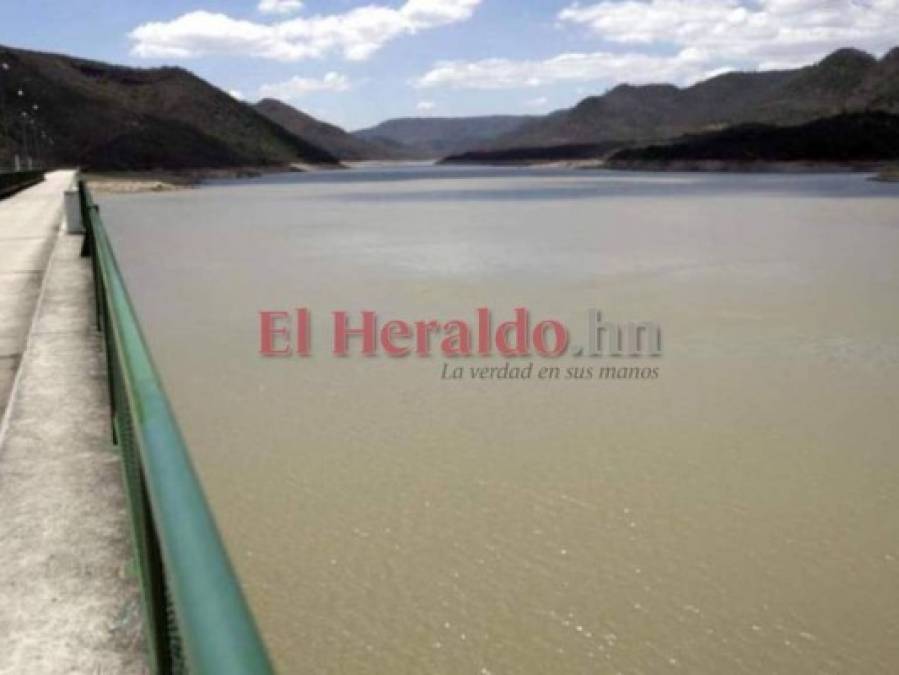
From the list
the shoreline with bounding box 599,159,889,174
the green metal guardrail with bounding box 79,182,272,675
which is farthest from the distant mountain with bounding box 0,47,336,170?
the green metal guardrail with bounding box 79,182,272,675

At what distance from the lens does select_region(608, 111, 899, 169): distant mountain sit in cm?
13400

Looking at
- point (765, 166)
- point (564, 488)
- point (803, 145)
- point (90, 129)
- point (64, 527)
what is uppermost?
point (90, 129)

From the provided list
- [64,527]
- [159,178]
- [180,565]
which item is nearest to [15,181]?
[64,527]

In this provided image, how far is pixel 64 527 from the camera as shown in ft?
12.3

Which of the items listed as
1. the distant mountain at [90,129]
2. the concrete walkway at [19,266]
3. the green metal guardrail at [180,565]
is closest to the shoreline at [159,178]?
the distant mountain at [90,129]

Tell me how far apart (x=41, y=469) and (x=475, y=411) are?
20.2 ft

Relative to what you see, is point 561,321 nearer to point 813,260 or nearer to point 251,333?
point 251,333

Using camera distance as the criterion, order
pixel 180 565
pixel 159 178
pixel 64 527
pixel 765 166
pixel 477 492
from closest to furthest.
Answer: pixel 180 565
pixel 64 527
pixel 477 492
pixel 159 178
pixel 765 166

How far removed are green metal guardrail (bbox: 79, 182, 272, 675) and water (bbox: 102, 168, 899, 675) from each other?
3.12 metres

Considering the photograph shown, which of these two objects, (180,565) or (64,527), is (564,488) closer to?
(64,527)

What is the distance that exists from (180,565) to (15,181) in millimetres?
43063

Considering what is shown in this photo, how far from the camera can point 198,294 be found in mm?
19094

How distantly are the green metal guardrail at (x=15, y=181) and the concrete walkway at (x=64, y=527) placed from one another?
101ft

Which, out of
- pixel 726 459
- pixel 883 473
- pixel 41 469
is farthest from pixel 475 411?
pixel 41 469
